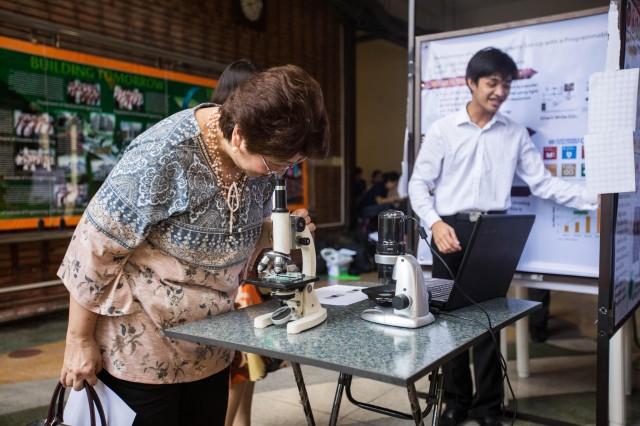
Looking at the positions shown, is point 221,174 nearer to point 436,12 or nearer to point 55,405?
Result: point 55,405

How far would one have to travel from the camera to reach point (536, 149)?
8.63 ft

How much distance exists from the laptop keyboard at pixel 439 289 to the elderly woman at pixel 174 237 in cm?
59

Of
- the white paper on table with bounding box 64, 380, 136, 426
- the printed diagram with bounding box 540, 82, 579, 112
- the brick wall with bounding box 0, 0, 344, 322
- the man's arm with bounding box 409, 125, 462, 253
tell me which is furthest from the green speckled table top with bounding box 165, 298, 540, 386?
the brick wall with bounding box 0, 0, 344, 322

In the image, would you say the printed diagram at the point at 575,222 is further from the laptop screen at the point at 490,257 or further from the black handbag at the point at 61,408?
the black handbag at the point at 61,408

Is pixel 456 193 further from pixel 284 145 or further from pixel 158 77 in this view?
pixel 158 77

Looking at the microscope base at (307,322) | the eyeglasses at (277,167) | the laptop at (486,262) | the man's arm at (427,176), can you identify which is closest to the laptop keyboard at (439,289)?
the laptop at (486,262)

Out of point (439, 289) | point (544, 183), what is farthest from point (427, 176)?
point (439, 289)

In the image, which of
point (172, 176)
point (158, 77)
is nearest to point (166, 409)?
point (172, 176)

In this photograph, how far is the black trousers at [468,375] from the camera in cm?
255

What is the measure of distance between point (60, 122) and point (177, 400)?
4.25 m

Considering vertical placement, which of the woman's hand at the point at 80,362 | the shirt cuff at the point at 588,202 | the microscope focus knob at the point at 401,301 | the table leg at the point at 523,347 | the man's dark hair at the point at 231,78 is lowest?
the table leg at the point at 523,347

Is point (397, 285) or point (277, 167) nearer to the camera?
point (277, 167)

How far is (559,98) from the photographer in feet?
8.48

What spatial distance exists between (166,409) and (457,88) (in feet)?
7.00
